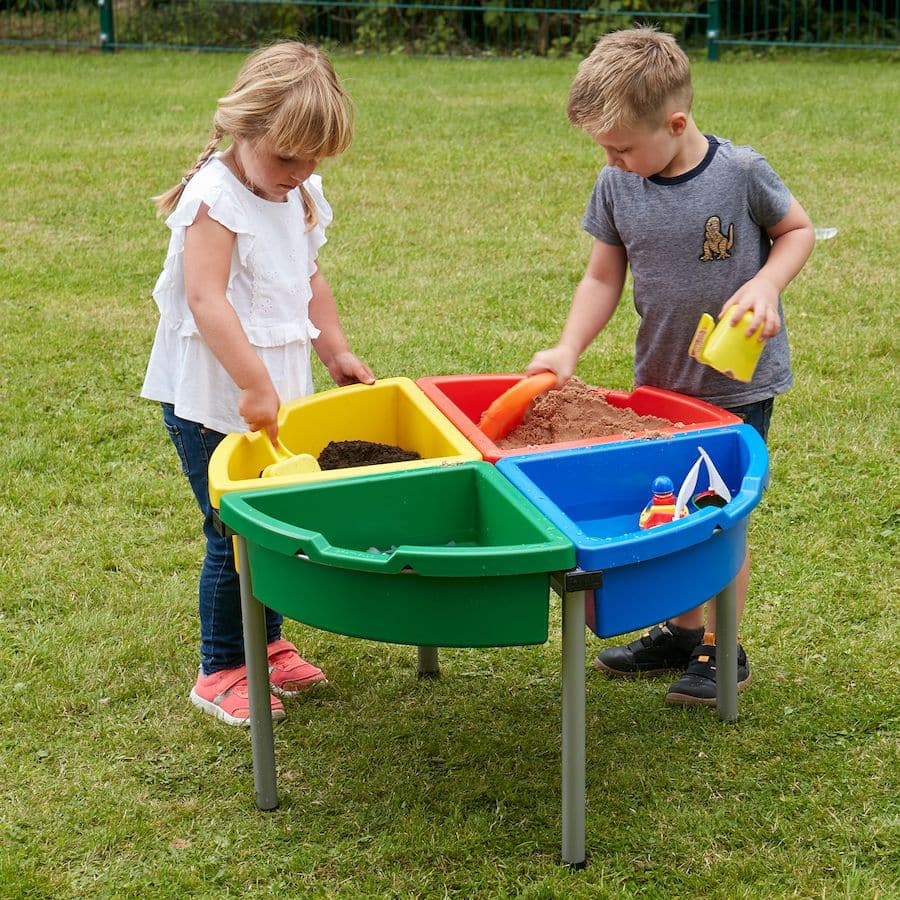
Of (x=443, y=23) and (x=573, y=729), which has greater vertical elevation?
(x=443, y=23)

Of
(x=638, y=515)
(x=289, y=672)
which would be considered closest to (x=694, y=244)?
(x=638, y=515)

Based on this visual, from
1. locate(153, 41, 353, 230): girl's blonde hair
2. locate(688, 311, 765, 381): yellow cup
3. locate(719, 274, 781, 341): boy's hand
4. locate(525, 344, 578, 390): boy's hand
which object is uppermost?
locate(153, 41, 353, 230): girl's blonde hair

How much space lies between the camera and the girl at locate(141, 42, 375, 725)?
7.54ft

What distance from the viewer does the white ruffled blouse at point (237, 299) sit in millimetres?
2375

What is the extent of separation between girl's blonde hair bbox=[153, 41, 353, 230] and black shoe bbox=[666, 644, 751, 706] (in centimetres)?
129

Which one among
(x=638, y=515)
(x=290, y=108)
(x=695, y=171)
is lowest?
(x=638, y=515)

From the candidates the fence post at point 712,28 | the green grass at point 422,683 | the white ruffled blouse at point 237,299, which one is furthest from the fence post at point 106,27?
the white ruffled blouse at point 237,299

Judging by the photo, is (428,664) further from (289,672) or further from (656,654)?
(656,654)

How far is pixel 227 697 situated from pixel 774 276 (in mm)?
1394

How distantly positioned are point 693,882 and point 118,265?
424 centimetres

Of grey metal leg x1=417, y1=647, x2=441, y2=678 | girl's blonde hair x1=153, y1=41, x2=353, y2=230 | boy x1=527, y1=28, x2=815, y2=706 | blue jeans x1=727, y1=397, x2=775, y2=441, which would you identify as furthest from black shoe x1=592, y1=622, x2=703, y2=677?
girl's blonde hair x1=153, y1=41, x2=353, y2=230

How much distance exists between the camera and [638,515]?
7.96ft

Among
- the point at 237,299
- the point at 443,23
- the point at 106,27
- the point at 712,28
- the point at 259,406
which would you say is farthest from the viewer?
the point at 443,23

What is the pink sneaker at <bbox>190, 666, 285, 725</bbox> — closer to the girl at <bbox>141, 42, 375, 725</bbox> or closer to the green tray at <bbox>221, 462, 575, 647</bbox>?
the girl at <bbox>141, 42, 375, 725</bbox>
